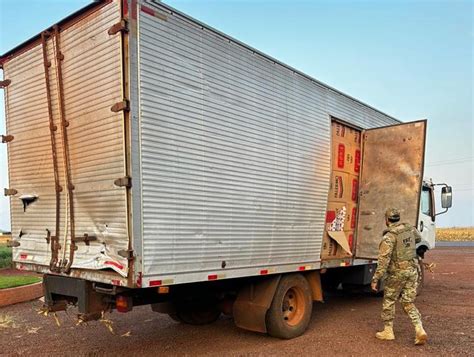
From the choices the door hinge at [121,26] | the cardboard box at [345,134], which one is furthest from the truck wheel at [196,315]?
the door hinge at [121,26]

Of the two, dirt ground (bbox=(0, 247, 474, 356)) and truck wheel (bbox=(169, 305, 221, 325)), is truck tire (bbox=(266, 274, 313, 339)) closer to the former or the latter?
dirt ground (bbox=(0, 247, 474, 356))

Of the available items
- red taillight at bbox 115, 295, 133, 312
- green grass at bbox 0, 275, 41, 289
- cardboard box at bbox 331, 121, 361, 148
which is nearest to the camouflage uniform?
cardboard box at bbox 331, 121, 361, 148

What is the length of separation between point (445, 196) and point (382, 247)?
481 centimetres

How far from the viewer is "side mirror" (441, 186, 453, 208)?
983cm

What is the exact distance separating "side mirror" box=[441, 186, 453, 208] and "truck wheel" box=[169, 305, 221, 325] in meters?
6.06

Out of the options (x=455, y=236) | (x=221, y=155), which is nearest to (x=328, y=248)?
(x=221, y=155)

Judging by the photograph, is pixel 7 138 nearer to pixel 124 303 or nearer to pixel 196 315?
pixel 124 303

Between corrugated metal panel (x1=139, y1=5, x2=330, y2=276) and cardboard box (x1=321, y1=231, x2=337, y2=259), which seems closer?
corrugated metal panel (x1=139, y1=5, x2=330, y2=276)

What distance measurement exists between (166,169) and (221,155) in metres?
0.83

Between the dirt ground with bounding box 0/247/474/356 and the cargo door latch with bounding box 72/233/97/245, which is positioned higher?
the cargo door latch with bounding box 72/233/97/245

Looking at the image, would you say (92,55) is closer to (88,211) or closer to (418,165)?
(88,211)

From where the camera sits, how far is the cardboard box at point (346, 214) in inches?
275

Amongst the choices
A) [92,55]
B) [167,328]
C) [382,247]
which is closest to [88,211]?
[92,55]

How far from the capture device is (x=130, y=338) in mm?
6145
